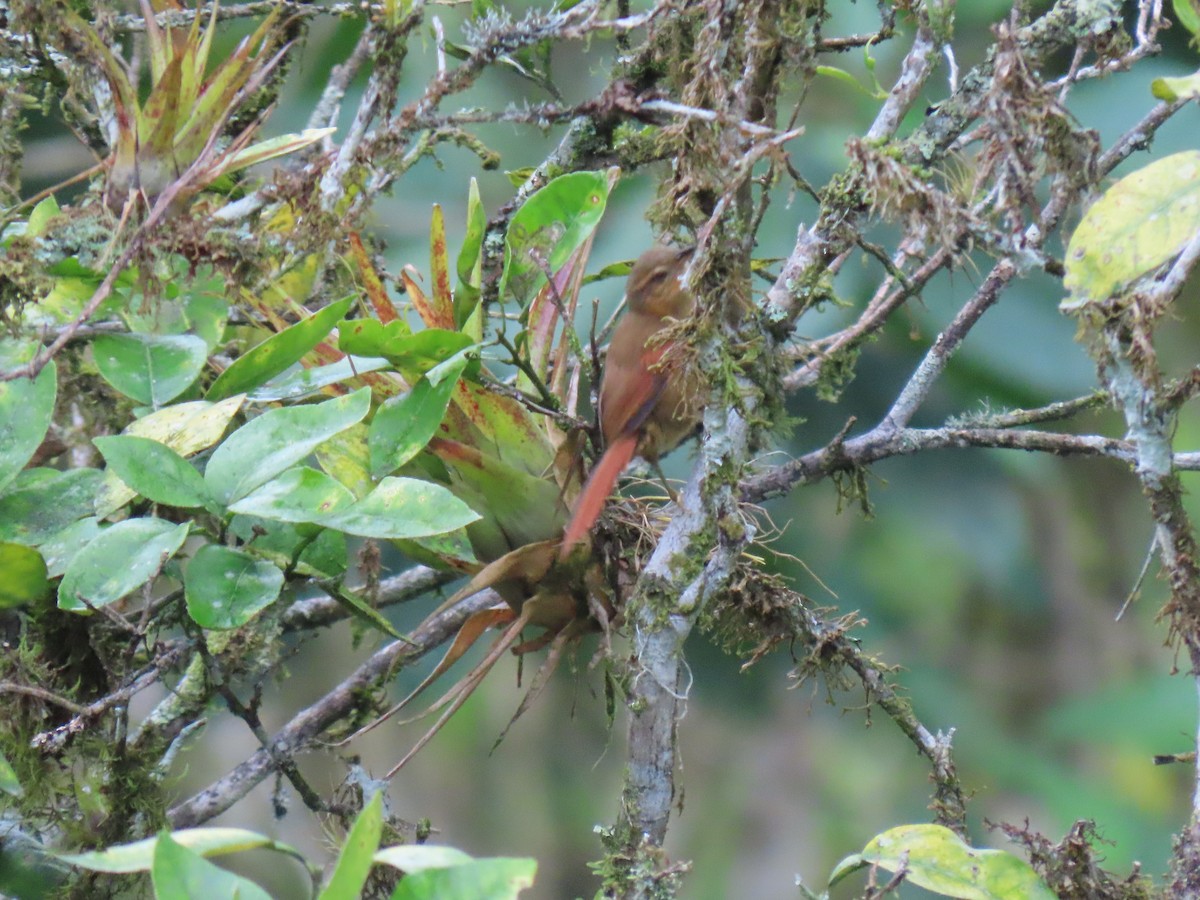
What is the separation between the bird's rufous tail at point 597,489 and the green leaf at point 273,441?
20 cm

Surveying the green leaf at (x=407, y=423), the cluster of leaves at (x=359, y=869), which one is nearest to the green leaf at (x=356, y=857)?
the cluster of leaves at (x=359, y=869)

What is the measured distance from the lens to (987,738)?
2.69 meters

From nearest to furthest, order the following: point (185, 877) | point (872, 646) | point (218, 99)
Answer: point (185, 877) → point (218, 99) → point (872, 646)

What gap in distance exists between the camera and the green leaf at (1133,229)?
683 mm

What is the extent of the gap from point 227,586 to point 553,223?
402 mm

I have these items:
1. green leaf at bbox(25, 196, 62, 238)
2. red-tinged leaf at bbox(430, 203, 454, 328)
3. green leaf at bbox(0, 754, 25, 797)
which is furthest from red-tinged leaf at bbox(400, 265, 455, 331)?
green leaf at bbox(0, 754, 25, 797)

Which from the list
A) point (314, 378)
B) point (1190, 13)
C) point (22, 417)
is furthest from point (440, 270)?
point (1190, 13)

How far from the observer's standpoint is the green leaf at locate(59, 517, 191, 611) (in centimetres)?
81

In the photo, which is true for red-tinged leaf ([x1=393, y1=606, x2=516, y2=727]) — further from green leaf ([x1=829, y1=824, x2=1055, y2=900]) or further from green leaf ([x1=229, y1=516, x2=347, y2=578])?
green leaf ([x1=829, y1=824, x2=1055, y2=900])

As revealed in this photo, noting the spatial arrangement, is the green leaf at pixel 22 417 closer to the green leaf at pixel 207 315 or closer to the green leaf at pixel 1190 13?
the green leaf at pixel 207 315

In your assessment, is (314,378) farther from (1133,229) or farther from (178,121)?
(1133,229)

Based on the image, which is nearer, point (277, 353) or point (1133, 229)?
point (1133, 229)

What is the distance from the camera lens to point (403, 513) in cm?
82

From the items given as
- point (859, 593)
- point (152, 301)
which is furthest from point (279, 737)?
point (859, 593)
